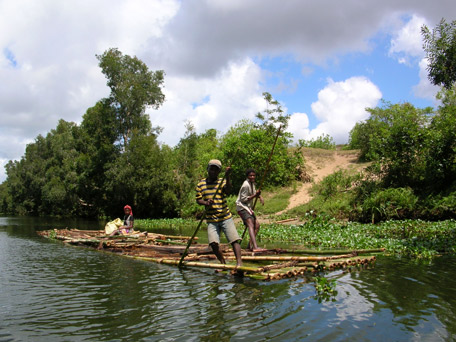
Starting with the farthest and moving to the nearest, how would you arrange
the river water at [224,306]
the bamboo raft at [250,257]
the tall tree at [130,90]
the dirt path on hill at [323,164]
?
the tall tree at [130,90], the dirt path on hill at [323,164], the bamboo raft at [250,257], the river water at [224,306]

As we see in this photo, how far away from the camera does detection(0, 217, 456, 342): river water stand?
4402 millimetres

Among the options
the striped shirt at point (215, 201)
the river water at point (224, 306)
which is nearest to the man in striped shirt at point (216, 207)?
the striped shirt at point (215, 201)

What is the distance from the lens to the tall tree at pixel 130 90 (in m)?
33.7

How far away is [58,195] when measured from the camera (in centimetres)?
4438

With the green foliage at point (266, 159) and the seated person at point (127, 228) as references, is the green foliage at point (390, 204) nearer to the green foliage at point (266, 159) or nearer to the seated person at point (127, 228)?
the seated person at point (127, 228)

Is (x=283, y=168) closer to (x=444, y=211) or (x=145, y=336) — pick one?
(x=444, y=211)

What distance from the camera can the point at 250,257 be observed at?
806 cm

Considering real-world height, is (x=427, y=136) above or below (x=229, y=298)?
above

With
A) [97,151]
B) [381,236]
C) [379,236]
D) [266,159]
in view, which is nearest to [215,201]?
[379,236]

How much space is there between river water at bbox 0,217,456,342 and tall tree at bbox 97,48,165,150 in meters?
27.2

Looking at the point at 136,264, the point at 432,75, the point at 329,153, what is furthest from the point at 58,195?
the point at 432,75

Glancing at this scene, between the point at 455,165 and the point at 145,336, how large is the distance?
1609cm

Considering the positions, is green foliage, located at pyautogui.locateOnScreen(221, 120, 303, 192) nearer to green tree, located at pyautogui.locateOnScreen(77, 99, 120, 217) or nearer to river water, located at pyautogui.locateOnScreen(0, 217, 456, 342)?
green tree, located at pyautogui.locateOnScreen(77, 99, 120, 217)

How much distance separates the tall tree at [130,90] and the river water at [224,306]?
2724 centimetres
